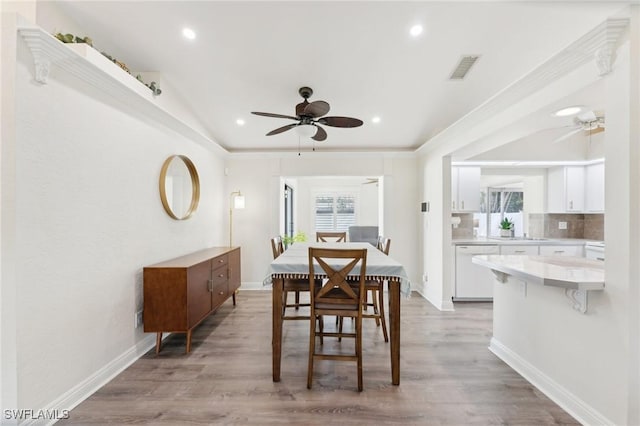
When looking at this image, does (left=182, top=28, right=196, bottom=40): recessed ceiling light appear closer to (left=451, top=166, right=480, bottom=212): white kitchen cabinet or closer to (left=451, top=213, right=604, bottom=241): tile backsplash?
(left=451, top=166, right=480, bottom=212): white kitchen cabinet

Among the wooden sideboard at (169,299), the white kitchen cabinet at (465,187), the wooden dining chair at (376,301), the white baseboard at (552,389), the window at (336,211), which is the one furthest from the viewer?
the window at (336,211)

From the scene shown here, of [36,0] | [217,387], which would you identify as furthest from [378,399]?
[36,0]

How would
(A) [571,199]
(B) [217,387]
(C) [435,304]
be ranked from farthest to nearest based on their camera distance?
(A) [571,199] < (C) [435,304] < (B) [217,387]

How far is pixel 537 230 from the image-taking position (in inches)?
186

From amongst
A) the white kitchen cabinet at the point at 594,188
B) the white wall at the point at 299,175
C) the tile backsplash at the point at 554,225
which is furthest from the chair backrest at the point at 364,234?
the white kitchen cabinet at the point at 594,188

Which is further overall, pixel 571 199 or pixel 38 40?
pixel 571 199

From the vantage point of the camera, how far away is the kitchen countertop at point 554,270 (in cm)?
167

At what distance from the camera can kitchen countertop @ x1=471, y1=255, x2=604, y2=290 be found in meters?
1.67

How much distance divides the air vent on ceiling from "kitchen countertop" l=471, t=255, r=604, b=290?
71.9 inches

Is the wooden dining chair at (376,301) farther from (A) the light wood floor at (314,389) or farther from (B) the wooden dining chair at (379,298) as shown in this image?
(A) the light wood floor at (314,389)

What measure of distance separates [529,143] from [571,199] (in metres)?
1.14

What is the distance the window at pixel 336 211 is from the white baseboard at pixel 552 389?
568cm

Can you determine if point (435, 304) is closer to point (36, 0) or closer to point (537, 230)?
point (537, 230)

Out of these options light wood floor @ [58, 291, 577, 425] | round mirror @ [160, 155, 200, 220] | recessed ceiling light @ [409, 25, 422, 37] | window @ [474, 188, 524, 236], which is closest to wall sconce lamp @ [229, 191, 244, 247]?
round mirror @ [160, 155, 200, 220]
